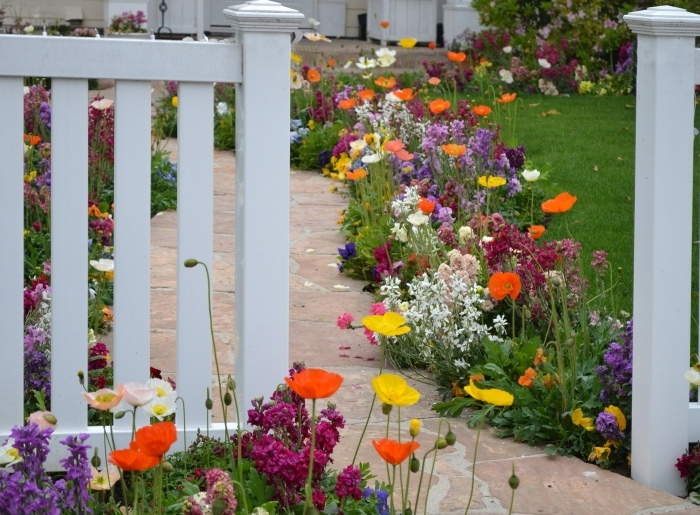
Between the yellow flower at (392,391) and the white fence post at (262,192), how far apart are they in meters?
0.73

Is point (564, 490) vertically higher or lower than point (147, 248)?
lower

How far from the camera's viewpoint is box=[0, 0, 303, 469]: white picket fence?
8.04ft

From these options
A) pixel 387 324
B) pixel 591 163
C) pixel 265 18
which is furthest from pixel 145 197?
pixel 591 163

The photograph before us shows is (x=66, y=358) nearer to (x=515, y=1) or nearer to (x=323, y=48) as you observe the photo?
(x=515, y=1)

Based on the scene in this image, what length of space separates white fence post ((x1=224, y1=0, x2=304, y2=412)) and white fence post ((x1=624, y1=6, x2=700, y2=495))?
0.89 meters

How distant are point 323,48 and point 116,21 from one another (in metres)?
2.65

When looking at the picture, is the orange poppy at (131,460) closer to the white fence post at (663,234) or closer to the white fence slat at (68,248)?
the white fence slat at (68,248)

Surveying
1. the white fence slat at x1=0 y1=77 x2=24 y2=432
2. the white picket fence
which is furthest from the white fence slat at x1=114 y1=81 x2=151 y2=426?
the white fence slat at x1=0 y1=77 x2=24 y2=432

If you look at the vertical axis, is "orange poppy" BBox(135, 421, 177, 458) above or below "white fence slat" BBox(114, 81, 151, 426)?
below

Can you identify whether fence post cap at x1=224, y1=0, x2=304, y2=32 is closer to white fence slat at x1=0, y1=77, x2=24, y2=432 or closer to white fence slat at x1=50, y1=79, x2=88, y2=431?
white fence slat at x1=50, y1=79, x2=88, y2=431

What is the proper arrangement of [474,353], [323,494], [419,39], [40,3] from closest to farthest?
[323,494]
[474,353]
[40,3]
[419,39]

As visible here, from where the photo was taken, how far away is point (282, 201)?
2533 mm

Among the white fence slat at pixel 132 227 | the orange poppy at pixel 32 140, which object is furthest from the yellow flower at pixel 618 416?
the orange poppy at pixel 32 140

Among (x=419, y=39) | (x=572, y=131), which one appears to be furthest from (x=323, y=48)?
(x=572, y=131)
